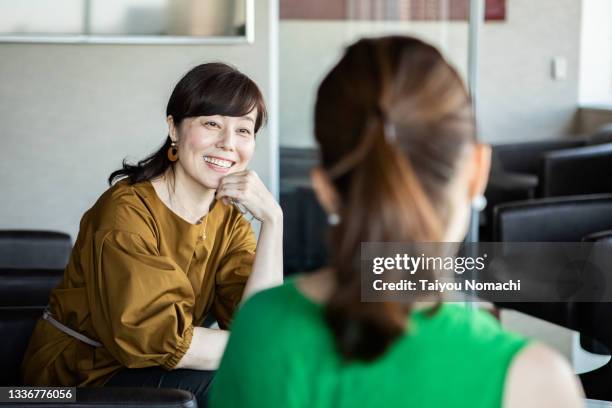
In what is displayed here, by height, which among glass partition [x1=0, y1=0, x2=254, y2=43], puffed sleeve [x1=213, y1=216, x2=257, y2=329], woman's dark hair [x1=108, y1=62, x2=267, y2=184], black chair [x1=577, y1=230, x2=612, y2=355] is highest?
glass partition [x1=0, y1=0, x2=254, y2=43]

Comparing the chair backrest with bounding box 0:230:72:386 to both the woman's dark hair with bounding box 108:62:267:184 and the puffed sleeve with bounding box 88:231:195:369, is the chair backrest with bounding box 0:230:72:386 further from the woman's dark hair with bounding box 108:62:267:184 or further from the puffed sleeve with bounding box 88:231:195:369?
the woman's dark hair with bounding box 108:62:267:184

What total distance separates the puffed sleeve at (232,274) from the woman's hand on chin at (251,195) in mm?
143

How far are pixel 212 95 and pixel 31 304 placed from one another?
90 centimetres

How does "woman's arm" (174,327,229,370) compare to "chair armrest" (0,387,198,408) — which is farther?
"woman's arm" (174,327,229,370)

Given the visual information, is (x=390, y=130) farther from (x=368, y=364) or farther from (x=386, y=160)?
(x=368, y=364)

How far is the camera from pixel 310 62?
4.44 m

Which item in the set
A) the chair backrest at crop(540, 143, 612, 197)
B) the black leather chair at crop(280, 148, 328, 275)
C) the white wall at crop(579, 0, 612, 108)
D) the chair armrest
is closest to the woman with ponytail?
the chair armrest

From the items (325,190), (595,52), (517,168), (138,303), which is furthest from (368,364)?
(595,52)

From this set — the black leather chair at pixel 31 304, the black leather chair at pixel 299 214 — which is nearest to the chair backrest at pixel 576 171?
the black leather chair at pixel 299 214

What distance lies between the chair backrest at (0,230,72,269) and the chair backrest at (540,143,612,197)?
2823mm

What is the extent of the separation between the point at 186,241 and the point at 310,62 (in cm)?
241

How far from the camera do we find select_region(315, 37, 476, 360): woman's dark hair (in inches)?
34.9

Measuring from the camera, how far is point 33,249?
303 cm

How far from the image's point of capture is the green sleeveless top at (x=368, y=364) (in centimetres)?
89
